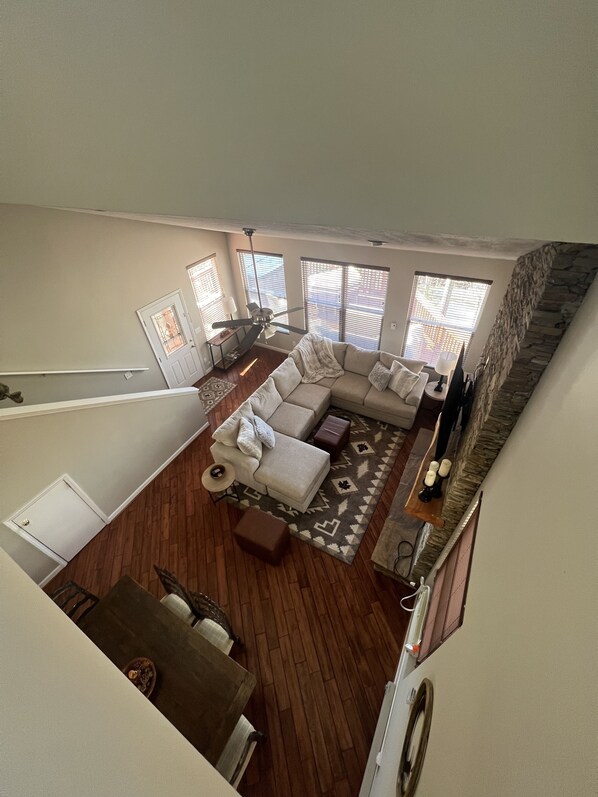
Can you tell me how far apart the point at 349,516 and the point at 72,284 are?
4474mm

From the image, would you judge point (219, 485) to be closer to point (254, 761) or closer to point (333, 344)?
point (254, 761)

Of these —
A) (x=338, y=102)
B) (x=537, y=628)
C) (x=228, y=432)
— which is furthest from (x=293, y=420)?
(x=338, y=102)

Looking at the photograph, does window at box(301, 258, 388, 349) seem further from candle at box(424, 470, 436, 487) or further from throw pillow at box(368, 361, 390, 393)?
candle at box(424, 470, 436, 487)

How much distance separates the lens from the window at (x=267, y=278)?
5.81 m

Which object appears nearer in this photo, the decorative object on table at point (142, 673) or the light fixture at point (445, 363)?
the decorative object on table at point (142, 673)

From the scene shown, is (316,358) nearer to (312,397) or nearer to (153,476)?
(312,397)

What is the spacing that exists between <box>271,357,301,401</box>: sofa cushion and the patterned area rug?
4.44ft

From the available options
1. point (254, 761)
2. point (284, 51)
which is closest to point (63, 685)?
point (284, 51)

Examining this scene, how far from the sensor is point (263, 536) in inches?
133

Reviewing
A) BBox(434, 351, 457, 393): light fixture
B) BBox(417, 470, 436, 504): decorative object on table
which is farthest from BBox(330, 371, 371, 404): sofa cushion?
BBox(417, 470, 436, 504): decorative object on table

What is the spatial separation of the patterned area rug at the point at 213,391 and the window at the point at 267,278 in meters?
1.77

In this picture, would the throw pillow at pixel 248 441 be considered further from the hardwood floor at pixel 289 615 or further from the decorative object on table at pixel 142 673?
the decorative object on table at pixel 142 673

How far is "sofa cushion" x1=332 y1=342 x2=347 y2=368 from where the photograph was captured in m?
5.51

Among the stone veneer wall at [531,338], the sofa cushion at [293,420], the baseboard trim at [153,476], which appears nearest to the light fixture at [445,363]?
the sofa cushion at [293,420]
